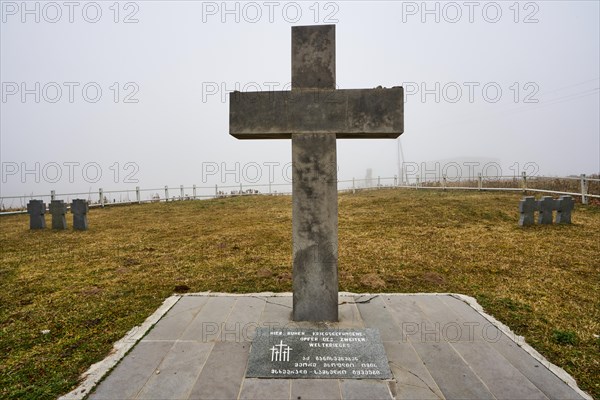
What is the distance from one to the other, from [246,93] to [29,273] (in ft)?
20.4

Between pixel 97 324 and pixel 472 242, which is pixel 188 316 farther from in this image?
pixel 472 242

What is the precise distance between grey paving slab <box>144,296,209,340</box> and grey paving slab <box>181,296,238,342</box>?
67 mm

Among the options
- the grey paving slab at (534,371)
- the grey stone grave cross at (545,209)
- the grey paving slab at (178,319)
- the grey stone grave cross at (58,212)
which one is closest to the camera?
the grey paving slab at (534,371)

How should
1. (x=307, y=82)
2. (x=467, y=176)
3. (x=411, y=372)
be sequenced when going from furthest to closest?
(x=467, y=176), (x=307, y=82), (x=411, y=372)

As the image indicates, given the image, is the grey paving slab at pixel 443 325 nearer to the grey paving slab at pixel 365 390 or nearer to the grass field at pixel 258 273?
the grass field at pixel 258 273

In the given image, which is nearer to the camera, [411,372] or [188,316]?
[411,372]

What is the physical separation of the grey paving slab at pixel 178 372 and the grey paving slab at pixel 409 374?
66.0 inches

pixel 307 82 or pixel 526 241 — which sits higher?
pixel 307 82

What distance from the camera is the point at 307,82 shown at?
11.3 ft

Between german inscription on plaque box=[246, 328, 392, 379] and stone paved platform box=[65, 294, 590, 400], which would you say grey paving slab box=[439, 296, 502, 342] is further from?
german inscription on plaque box=[246, 328, 392, 379]

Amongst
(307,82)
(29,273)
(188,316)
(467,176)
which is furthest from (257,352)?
(467,176)

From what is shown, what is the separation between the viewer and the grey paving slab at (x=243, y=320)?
11.1ft

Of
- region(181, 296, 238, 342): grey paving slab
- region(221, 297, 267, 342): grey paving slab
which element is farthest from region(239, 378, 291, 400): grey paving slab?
region(181, 296, 238, 342): grey paving slab

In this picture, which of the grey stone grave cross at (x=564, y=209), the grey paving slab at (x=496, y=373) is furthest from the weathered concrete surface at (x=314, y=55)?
the grey stone grave cross at (x=564, y=209)
